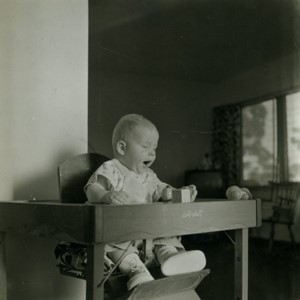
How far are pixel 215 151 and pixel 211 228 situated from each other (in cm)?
298

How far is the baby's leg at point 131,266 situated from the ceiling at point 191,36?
2326 mm

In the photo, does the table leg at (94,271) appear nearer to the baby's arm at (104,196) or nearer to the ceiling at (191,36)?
the baby's arm at (104,196)

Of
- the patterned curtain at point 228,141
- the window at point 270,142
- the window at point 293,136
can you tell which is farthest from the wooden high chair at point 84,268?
the patterned curtain at point 228,141

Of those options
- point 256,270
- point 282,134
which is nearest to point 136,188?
point 256,270

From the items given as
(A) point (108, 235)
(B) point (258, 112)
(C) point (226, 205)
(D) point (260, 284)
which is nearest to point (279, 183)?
(B) point (258, 112)

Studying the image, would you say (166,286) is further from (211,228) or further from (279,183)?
(279,183)

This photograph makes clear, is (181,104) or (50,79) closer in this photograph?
(50,79)

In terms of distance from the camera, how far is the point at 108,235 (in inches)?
43.1

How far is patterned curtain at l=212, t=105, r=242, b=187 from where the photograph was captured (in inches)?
164

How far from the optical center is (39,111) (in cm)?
174

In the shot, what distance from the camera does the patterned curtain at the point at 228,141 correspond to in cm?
416

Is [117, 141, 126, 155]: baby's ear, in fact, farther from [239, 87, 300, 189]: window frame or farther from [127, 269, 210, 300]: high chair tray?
[239, 87, 300, 189]: window frame

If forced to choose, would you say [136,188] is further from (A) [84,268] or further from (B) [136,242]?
(A) [84,268]

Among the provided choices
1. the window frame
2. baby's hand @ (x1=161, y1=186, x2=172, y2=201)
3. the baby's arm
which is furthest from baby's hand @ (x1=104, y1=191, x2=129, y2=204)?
the window frame
